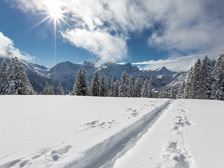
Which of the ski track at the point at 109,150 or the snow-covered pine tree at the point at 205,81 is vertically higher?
the snow-covered pine tree at the point at 205,81

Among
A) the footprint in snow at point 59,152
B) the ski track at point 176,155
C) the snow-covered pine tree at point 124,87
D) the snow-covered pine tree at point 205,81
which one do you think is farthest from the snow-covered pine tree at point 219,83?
the footprint in snow at point 59,152

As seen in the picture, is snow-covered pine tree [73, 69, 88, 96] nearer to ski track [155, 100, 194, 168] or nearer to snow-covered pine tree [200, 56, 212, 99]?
snow-covered pine tree [200, 56, 212, 99]

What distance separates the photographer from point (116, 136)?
23.2 ft

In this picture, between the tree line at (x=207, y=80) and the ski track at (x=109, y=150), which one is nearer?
the ski track at (x=109, y=150)

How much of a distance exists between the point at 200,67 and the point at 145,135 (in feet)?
166

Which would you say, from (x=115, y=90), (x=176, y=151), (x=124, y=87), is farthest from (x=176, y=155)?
(x=124, y=87)

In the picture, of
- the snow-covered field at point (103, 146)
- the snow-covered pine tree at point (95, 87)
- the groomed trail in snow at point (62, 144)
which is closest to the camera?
the groomed trail in snow at point (62, 144)

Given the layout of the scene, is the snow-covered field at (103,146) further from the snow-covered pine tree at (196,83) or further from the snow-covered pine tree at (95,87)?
the snow-covered pine tree at (196,83)

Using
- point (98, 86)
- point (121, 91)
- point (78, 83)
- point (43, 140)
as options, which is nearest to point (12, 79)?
point (78, 83)

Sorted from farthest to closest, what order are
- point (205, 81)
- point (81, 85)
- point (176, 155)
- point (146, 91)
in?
point (146, 91) → point (205, 81) → point (81, 85) → point (176, 155)

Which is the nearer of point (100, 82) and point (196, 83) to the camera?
point (196, 83)

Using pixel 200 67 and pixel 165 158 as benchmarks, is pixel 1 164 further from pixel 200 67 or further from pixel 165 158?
pixel 200 67

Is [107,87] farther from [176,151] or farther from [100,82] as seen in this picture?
[176,151]

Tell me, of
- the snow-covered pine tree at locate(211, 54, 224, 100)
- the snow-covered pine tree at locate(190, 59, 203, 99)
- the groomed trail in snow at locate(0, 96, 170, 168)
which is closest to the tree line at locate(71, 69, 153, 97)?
the snow-covered pine tree at locate(190, 59, 203, 99)
